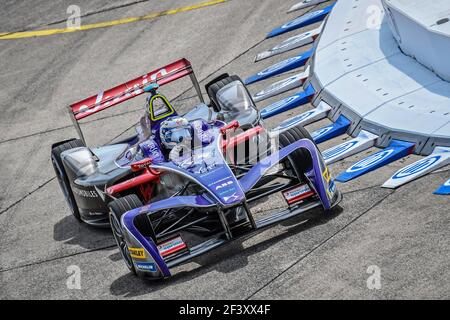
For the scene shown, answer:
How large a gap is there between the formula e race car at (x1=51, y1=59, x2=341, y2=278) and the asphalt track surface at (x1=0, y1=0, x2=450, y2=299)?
32cm

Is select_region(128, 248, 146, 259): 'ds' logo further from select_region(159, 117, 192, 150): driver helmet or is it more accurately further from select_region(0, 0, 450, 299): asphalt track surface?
select_region(159, 117, 192, 150): driver helmet

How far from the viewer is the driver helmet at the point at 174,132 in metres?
11.0

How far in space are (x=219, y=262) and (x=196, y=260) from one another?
433 mm

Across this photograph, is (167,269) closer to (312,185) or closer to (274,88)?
(312,185)

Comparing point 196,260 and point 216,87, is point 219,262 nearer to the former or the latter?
point 196,260

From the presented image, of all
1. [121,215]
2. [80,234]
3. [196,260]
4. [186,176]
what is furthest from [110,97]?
[196,260]

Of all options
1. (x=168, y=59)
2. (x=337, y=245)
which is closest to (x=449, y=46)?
(x=337, y=245)

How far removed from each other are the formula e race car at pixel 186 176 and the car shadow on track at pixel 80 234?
16 centimetres

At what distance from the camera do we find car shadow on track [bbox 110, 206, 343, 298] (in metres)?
9.65

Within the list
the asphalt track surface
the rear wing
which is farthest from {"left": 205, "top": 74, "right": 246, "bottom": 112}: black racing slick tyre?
the asphalt track surface

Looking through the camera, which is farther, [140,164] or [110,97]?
[110,97]

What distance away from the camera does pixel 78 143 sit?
1266 cm

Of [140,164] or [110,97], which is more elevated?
[110,97]

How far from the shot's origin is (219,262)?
9.83 meters
